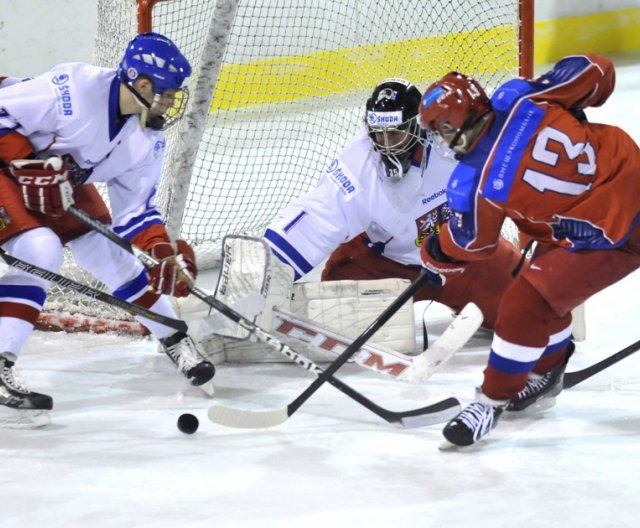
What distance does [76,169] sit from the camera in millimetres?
3031

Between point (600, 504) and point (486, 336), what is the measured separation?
138 centimetres

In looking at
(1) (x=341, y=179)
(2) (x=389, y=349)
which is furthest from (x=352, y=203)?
(2) (x=389, y=349)

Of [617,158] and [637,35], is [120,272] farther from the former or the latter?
[637,35]

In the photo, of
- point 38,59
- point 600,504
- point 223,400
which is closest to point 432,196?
point 223,400

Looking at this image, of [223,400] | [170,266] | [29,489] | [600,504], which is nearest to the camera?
[600,504]

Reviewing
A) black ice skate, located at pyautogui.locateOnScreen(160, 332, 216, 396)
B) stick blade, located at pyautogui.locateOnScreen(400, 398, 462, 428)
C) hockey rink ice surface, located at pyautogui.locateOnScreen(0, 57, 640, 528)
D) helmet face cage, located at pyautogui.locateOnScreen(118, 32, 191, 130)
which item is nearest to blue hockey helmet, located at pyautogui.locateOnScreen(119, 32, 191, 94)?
helmet face cage, located at pyautogui.locateOnScreen(118, 32, 191, 130)

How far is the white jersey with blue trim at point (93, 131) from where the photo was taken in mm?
2896

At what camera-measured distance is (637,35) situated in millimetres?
8805

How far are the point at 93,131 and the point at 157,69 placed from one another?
0.25 m

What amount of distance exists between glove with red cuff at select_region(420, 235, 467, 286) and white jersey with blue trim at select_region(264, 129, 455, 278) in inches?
25.7

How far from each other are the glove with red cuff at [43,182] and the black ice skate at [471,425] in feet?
3.62

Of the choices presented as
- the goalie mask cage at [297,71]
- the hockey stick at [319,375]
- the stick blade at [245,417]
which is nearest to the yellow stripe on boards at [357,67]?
the goalie mask cage at [297,71]

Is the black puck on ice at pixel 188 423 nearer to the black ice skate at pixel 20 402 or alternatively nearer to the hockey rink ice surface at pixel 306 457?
the hockey rink ice surface at pixel 306 457

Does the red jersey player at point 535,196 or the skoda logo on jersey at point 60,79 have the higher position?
the skoda logo on jersey at point 60,79
